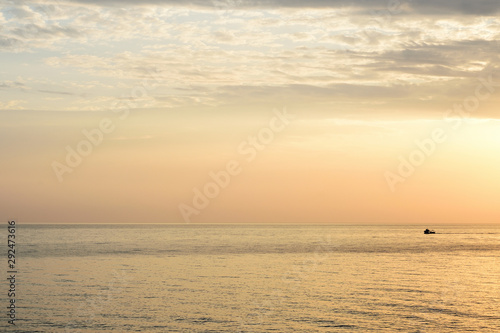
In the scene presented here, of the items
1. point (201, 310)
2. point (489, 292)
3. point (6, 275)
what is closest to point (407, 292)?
point (489, 292)

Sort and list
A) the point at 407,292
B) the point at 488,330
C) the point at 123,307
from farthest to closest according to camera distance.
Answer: the point at 407,292, the point at 123,307, the point at 488,330

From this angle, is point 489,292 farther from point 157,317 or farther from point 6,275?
point 6,275

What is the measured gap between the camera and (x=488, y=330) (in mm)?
41031

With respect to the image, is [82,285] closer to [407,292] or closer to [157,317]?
[157,317]

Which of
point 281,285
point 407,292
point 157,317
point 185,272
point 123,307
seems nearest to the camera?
point 157,317

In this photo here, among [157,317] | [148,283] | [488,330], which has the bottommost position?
[488,330]

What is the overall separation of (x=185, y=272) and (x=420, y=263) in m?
44.8

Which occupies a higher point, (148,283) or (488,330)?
(148,283)

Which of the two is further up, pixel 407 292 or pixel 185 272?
pixel 185 272

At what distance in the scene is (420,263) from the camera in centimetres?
9362

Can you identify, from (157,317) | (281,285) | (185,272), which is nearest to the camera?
(157,317)

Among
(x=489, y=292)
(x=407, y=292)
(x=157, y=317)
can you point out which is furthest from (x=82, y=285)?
(x=489, y=292)

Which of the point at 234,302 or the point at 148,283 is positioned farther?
the point at 148,283

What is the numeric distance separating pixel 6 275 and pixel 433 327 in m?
55.9
